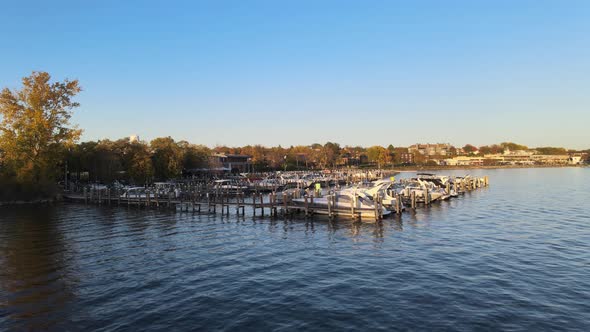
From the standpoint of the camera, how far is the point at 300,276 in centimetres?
1770

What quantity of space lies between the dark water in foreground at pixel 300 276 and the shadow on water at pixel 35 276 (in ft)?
0.25

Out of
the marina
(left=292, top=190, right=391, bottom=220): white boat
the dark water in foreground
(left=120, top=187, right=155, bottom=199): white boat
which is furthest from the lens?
(left=120, top=187, right=155, bottom=199): white boat

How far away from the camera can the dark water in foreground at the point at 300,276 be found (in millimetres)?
13000

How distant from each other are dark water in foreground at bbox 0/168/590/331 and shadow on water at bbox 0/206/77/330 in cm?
8

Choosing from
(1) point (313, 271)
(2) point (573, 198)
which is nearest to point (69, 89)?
(1) point (313, 271)

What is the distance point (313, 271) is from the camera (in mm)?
18484

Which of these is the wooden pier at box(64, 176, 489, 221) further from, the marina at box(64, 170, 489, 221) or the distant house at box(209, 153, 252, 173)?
the distant house at box(209, 153, 252, 173)

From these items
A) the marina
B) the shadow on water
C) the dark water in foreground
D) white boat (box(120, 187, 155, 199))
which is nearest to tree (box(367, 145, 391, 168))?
the marina

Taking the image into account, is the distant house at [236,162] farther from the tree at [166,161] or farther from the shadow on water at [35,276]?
the shadow on water at [35,276]

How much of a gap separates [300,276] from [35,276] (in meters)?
13.0

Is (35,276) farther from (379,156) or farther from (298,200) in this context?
(379,156)

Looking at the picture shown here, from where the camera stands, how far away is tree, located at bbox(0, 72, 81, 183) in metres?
51.7

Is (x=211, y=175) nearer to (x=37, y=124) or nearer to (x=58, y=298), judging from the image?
(x=37, y=124)

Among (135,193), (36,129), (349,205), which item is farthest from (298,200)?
(36,129)
